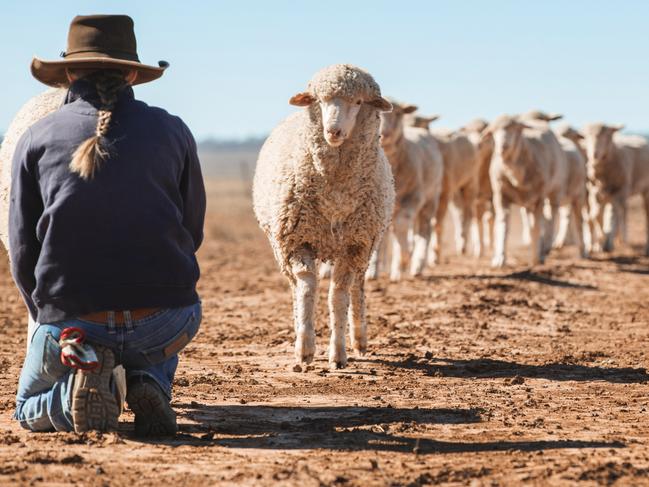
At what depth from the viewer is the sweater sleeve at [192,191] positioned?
570 centimetres

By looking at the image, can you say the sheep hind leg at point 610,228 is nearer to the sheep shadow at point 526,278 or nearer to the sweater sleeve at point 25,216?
the sheep shadow at point 526,278

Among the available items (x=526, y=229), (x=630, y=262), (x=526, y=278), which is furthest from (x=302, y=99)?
(x=526, y=229)

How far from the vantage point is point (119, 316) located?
5.40 metres

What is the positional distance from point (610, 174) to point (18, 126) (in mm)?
16004

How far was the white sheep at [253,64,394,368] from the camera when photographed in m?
7.74

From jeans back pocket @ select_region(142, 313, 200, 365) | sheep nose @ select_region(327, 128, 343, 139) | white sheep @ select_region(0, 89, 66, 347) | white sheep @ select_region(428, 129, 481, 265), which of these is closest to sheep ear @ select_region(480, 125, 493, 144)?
white sheep @ select_region(428, 129, 481, 265)

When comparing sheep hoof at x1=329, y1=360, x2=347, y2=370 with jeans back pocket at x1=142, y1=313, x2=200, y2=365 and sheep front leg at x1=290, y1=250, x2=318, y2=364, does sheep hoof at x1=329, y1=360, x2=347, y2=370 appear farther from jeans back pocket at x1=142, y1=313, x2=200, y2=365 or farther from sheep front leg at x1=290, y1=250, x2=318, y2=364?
jeans back pocket at x1=142, y1=313, x2=200, y2=365

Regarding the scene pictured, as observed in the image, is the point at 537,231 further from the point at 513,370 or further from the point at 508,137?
the point at 513,370

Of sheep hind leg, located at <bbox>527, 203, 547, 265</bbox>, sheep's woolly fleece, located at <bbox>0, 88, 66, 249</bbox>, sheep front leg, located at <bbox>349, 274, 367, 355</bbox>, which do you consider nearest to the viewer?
sheep's woolly fleece, located at <bbox>0, 88, 66, 249</bbox>

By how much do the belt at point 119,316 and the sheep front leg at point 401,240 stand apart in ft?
30.0

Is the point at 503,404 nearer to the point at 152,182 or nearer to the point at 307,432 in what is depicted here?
the point at 307,432

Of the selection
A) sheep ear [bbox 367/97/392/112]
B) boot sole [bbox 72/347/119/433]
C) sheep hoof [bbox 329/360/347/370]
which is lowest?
sheep hoof [bbox 329/360/347/370]

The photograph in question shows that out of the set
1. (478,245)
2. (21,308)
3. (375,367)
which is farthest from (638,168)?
(375,367)

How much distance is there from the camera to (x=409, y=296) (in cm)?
1258
